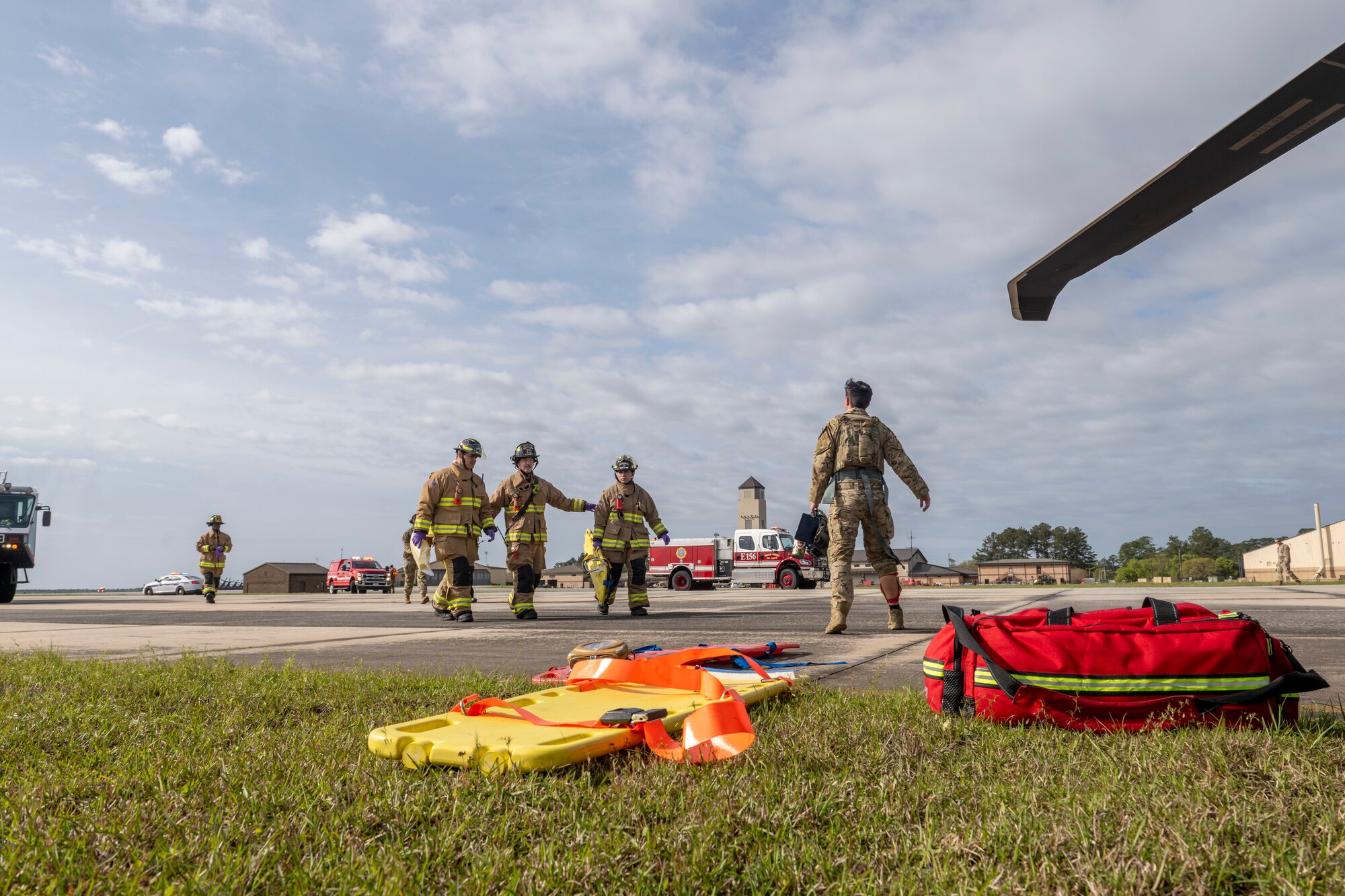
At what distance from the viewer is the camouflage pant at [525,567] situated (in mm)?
10172

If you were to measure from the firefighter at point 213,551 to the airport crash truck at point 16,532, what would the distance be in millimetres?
7943

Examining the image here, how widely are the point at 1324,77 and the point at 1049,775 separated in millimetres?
1550

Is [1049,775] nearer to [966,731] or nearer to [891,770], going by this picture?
[891,770]

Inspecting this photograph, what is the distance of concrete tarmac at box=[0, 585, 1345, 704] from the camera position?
4934mm

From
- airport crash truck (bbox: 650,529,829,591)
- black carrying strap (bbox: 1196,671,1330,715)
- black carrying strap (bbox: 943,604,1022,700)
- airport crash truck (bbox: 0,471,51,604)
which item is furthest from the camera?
airport crash truck (bbox: 650,529,829,591)

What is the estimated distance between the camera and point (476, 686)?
373 centimetres

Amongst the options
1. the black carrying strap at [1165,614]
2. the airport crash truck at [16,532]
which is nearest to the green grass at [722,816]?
the black carrying strap at [1165,614]

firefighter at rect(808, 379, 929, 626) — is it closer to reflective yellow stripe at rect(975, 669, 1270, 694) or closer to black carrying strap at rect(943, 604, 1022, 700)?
black carrying strap at rect(943, 604, 1022, 700)

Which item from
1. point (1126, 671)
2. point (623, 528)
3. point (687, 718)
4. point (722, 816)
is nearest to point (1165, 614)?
point (1126, 671)

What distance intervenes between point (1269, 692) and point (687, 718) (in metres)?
1.66

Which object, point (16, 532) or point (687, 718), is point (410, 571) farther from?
point (687, 718)

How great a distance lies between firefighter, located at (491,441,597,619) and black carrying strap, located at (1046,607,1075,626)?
7949mm

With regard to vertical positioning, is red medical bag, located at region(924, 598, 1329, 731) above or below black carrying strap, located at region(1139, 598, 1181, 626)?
Result: below

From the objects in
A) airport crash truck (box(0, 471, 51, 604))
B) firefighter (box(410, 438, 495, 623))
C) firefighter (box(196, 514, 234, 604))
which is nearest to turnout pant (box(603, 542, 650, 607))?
firefighter (box(410, 438, 495, 623))
